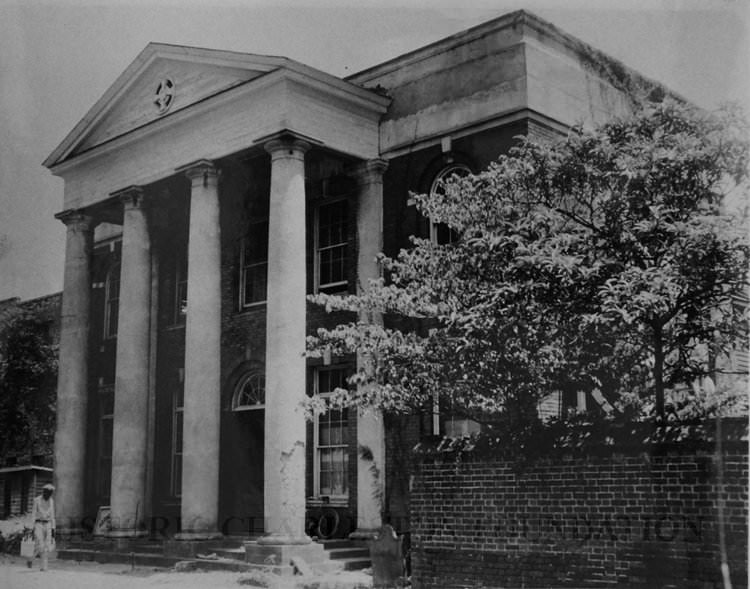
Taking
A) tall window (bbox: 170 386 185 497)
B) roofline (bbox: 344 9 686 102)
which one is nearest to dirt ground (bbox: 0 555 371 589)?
tall window (bbox: 170 386 185 497)

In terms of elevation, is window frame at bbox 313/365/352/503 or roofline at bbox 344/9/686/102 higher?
roofline at bbox 344/9/686/102

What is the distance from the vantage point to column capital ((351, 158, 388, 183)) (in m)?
20.7

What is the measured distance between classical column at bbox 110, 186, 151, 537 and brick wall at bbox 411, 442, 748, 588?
34.7 feet

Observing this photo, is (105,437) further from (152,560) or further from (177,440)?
(152,560)

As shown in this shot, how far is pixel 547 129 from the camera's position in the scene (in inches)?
734

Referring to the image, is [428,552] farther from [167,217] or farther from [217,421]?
[167,217]

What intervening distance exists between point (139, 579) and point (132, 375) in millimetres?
5391

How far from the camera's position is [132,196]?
22703mm

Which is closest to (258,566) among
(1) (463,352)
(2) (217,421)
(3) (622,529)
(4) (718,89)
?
(2) (217,421)

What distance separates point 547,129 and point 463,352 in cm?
733

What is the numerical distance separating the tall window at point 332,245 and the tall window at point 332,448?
1948 mm

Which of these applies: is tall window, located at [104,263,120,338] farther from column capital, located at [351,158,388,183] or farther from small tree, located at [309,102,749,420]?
small tree, located at [309,102,749,420]

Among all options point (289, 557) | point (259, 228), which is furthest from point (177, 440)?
point (289, 557)

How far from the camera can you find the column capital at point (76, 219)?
80.3 feet
